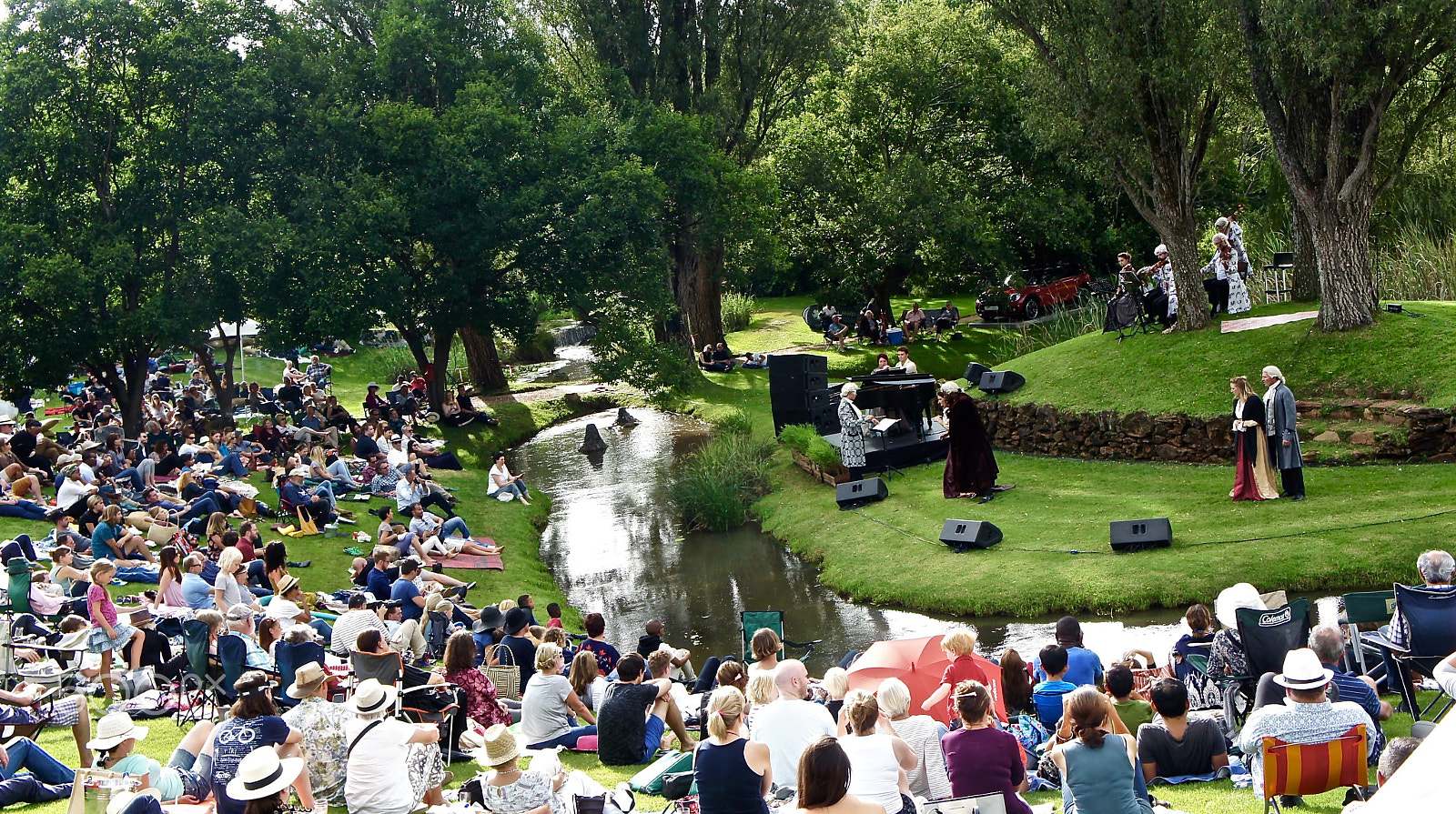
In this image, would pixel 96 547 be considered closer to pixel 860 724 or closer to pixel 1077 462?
pixel 860 724

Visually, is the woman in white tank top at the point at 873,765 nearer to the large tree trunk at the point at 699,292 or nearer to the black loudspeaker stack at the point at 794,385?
the black loudspeaker stack at the point at 794,385

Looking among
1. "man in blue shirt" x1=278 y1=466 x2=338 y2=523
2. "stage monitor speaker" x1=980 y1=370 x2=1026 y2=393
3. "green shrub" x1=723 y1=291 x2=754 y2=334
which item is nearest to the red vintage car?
"green shrub" x1=723 y1=291 x2=754 y2=334

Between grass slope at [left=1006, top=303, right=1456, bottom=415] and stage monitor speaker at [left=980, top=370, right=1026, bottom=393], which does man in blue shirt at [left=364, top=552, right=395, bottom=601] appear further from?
stage monitor speaker at [left=980, top=370, right=1026, bottom=393]

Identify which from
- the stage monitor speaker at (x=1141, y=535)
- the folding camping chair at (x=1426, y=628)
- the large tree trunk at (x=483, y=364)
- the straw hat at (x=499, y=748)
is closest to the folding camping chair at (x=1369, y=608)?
the folding camping chair at (x=1426, y=628)

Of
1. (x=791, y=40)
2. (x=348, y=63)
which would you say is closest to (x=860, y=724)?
(x=348, y=63)

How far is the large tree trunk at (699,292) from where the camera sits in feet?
119

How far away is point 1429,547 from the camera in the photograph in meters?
12.9

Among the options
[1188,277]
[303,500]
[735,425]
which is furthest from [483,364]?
[1188,277]

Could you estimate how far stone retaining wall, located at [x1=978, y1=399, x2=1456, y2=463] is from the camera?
53.2 ft

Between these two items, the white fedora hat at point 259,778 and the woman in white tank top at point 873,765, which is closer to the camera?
the woman in white tank top at point 873,765


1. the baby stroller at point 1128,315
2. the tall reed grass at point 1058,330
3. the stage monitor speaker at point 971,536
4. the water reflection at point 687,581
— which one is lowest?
the water reflection at point 687,581

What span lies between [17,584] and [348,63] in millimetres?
18084

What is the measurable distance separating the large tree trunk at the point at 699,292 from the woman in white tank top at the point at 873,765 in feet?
97.0

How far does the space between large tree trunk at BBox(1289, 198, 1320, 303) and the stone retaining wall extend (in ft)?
18.3
